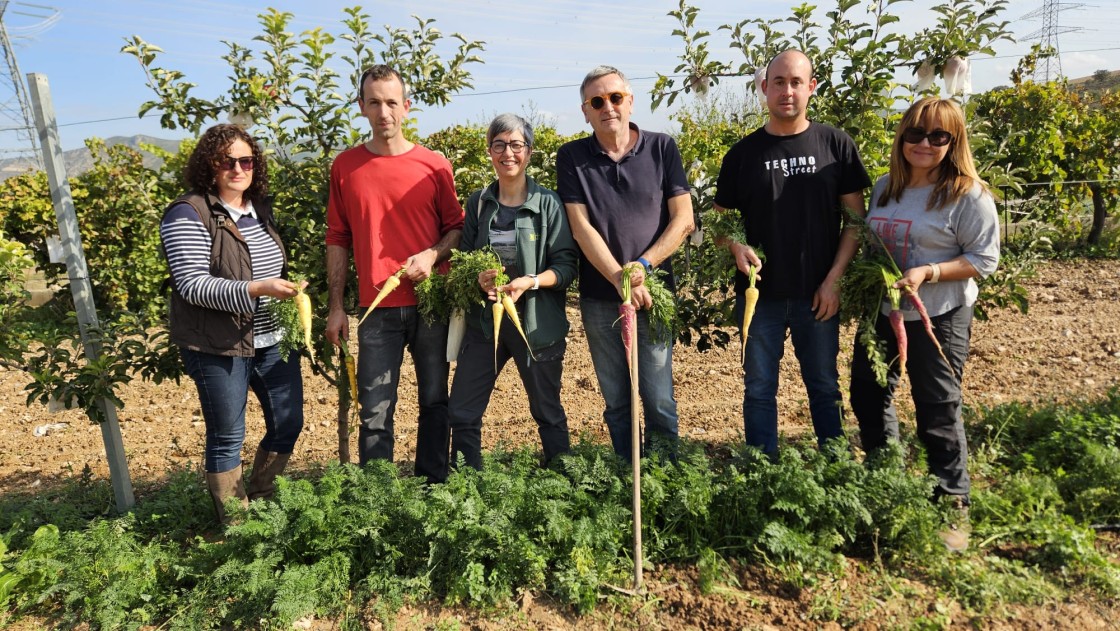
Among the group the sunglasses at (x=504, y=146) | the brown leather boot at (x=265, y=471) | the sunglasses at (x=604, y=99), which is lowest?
the brown leather boot at (x=265, y=471)

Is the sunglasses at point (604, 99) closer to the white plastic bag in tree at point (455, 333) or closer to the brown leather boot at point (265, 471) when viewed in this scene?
the white plastic bag in tree at point (455, 333)

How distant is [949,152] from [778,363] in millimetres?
1096

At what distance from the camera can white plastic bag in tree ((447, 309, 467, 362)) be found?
3260mm

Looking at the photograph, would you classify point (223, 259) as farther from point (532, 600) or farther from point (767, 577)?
point (767, 577)

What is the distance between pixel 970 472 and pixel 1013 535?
0.58 meters

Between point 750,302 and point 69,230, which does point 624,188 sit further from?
point 69,230

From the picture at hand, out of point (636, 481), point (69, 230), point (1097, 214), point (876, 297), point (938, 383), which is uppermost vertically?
point (69, 230)

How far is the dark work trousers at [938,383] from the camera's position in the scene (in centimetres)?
302

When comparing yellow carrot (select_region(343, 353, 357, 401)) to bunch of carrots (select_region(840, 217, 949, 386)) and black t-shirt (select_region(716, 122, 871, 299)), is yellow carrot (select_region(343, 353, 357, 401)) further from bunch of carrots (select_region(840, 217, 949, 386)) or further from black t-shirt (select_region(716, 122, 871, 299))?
bunch of carrots (select_region(840, 217, 949, 386))

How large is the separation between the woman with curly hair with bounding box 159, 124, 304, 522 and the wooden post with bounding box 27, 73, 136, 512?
27.8 inches

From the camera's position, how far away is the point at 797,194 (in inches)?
122

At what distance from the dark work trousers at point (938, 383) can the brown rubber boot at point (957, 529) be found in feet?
0.22

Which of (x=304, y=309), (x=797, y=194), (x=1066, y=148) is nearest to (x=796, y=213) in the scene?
(x=797, y=194)

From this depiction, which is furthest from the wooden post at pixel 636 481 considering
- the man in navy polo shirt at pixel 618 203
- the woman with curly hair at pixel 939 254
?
the woman with curly hair at pixel 939 254
